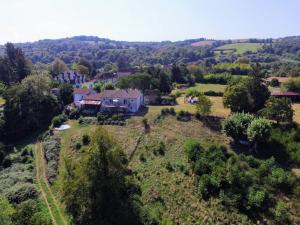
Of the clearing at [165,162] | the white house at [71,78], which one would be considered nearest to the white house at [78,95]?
the clearing at [165,162]

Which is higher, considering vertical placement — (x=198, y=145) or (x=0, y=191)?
(x=198, y=145)

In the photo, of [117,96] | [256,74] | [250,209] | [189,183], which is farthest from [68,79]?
[250,209]

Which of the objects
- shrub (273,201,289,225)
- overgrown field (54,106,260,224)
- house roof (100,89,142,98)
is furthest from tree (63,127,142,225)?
house roof (100,89,142,98)

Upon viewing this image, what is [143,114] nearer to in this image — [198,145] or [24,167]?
[198,145]

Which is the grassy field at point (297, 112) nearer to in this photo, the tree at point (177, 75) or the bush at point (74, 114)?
the tree at point (177, 75)

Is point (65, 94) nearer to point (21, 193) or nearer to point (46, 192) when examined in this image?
point (46, 192)

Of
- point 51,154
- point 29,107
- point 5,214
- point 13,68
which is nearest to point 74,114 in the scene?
point 29,107
